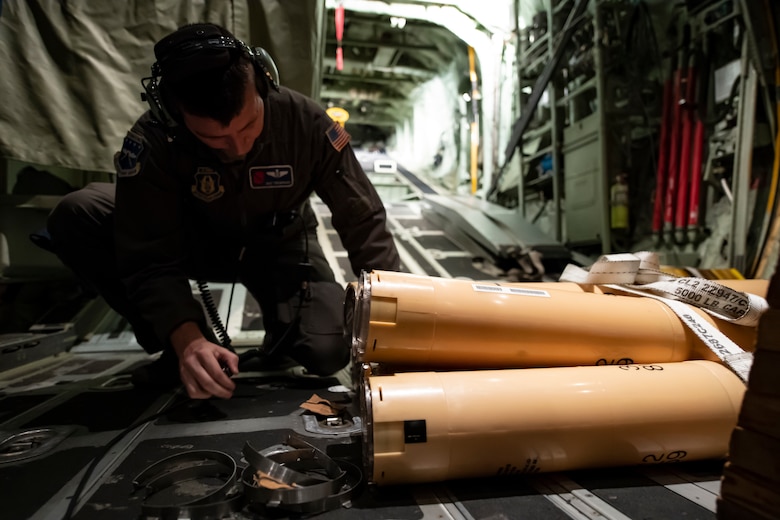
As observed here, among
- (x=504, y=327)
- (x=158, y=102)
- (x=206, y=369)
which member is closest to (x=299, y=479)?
(x=206, y=369)

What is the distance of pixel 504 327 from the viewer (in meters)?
0.87

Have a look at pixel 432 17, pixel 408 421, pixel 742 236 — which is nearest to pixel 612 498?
pixel 408 421

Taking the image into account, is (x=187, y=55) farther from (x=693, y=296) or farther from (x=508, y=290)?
(x=693, y=296)

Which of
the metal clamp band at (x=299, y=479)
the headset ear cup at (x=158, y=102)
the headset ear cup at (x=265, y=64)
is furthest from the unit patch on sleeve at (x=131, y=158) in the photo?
the metal clamp band at (x=299, y=479)

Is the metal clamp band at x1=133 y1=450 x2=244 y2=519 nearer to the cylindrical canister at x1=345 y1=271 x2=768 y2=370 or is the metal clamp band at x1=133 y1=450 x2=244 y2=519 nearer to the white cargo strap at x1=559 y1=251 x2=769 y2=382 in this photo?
the cylindrical canister at x1=345 y1=271 x2=768 y2=370

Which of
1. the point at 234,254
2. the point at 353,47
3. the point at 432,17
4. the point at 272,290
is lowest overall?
the point at 272,290

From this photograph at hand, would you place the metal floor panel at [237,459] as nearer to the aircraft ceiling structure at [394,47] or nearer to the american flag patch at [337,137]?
the american flag patch at [337,137]

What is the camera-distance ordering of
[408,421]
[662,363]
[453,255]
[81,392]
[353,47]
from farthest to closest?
[353,47], [453,255], [81,392], [662,363], [408,421]

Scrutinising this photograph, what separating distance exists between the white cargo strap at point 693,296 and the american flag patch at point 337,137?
0.93 metres

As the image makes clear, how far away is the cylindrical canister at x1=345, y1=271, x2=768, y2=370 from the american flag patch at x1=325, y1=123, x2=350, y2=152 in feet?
2.35

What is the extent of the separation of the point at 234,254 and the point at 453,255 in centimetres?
187

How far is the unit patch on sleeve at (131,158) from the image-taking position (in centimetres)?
126

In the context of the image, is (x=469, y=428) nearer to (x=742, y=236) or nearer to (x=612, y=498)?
(x=612, y=498)

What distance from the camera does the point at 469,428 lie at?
0.73m
